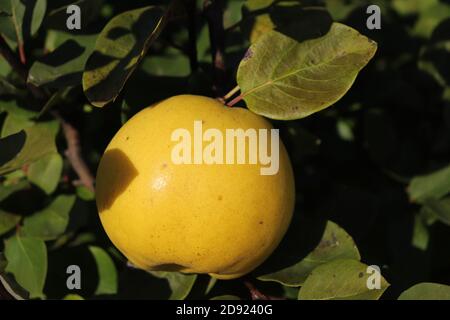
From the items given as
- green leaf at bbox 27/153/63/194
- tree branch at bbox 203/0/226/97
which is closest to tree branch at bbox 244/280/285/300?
tree branch at bbox 203/0/226/97

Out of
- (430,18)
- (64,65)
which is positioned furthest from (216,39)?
(430,18)

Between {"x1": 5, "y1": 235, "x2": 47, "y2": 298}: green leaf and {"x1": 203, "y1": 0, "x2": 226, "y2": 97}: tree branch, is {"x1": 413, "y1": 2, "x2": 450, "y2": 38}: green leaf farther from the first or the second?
{"x1": 5, "y1": 235, "x2": 47, "y2": 298}: green leaf

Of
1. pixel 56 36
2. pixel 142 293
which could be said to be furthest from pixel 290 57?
pixel 56 36

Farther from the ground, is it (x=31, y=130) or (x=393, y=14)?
(x=31, y=130)

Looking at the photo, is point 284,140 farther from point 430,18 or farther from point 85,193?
point 430,18

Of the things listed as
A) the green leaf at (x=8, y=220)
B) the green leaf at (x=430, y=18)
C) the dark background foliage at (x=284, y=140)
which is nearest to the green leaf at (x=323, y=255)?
the dark background foliage at (x=284, y=140)

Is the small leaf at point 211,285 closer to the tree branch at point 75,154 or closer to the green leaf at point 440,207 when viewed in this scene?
the tree branch at point 75,154

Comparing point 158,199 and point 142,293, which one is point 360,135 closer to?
point 142,293
